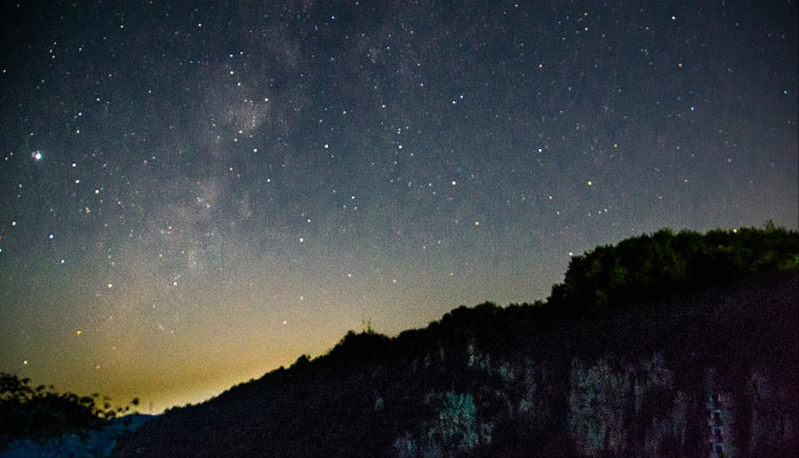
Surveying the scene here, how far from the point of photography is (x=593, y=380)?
14.0m

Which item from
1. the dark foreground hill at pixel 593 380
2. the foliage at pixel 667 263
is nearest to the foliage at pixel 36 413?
the dark foreground hill at pixel 593 380

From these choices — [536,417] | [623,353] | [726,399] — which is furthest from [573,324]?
[726,399]

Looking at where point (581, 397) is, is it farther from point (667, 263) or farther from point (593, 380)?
point (667, 263)

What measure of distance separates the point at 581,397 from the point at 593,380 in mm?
412

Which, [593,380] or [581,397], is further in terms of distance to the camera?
[593,380]

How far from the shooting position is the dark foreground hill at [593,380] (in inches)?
521

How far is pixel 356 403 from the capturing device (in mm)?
15148

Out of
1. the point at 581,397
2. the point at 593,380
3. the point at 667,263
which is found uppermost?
the point at 667,263

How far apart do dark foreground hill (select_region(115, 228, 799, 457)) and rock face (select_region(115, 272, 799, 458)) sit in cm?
3

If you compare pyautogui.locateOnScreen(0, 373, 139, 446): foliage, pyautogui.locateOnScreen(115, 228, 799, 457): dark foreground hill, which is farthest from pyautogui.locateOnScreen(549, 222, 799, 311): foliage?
pyautogui.locateOnScreen(0, 373, 139, 446): foliage

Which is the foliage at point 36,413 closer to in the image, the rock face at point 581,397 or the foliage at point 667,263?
the rock face at point 581,397

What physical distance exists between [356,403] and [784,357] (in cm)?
812

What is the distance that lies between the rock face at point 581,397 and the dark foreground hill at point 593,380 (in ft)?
0.08

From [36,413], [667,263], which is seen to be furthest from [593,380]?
[36,413]
